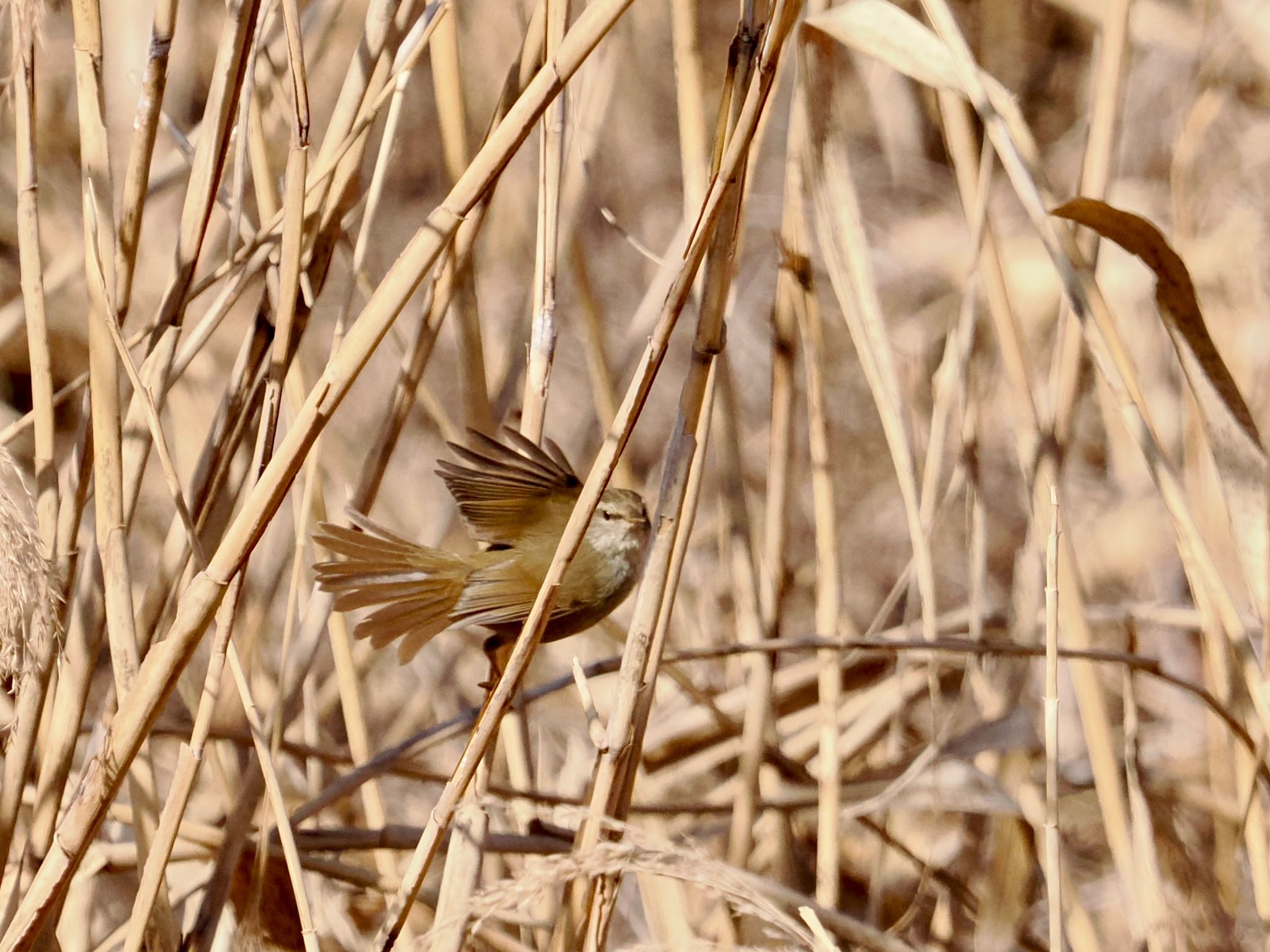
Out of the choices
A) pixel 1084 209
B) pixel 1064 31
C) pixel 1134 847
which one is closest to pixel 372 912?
pixel 1134 847

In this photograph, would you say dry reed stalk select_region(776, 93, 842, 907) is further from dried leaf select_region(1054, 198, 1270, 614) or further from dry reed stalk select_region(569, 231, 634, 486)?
dried leaf select_region(1054, 198, 1270, 614)

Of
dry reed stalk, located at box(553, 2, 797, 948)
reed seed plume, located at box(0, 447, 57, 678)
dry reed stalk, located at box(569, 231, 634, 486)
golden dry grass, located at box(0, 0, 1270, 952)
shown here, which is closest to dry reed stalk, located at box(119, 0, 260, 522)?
golden dry grass, located at box(0, 0, 1270, 952)

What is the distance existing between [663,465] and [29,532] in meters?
0.47

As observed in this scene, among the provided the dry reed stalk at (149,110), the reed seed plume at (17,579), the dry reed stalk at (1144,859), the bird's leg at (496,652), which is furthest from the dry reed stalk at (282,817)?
the dry reed stalk at (1144,859)

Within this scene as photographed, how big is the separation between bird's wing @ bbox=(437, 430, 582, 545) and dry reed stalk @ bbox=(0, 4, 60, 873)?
35 cm

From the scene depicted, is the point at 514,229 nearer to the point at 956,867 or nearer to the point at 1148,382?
the point at 1148,382

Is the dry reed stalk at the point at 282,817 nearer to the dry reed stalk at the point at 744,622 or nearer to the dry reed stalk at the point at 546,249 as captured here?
the dry reed stalk at the point at 546,249

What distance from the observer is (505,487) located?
1.28 m

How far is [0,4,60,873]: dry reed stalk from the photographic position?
2.49 feet

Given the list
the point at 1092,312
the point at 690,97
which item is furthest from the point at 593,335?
the point at 1092,312

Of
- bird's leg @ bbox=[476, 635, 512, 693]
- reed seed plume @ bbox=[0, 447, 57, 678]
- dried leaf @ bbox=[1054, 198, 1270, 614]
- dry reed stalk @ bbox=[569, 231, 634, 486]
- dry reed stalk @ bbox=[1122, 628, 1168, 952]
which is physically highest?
dried leaf @ bbox=[1054, 198, 1270, 614]

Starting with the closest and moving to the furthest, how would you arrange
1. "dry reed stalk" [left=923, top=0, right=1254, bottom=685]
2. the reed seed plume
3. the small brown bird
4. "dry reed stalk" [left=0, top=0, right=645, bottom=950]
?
"dry reed stalk" [left=0, top=0, right=645, bottom=950] < the reed seed plume < "dry reed stalk" [left=923, top=0, right=1254, bottom=685] < the small brown bird

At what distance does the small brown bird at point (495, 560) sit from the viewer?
3.64 feet

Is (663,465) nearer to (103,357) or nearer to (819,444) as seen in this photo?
(819,444)
